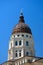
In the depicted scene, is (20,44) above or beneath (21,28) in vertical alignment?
beneath

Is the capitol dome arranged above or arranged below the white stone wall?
above

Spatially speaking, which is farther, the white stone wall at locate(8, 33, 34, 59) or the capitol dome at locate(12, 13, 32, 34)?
the capitol dome at locate(12, 13, 32, 34)

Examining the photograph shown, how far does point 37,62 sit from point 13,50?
2160 centimetres

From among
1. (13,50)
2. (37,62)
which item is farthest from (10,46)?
(37,62)

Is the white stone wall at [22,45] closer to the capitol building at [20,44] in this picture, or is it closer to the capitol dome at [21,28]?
the capitol building at [20,44]

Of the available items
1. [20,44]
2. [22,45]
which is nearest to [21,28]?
[20,44]

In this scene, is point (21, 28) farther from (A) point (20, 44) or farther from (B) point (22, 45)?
(B) point (22, 45)

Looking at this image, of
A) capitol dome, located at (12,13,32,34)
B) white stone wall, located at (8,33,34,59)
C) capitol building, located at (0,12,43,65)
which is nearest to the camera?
capitol building, located at (0,12,43,65)

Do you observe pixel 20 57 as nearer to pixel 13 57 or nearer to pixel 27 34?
pixel 13 57

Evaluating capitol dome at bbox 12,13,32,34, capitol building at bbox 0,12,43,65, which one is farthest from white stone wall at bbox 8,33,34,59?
capitol dome at bbox 12,13,32,34

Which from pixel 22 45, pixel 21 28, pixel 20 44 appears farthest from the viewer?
pixel 21 28

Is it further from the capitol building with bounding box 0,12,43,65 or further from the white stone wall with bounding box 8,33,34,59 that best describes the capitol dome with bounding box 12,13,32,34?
the white stone wall with bounding box 8,33,34,59

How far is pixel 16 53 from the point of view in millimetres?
111375

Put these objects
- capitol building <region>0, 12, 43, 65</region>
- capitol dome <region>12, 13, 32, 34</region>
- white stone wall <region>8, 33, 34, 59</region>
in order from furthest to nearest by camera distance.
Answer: capitol dome <region>12, 13, 32, 34</region>, white stone wall <region>8, 33, 34, 59</region>, capitol building <region>0, 12, 43, 65</region>
